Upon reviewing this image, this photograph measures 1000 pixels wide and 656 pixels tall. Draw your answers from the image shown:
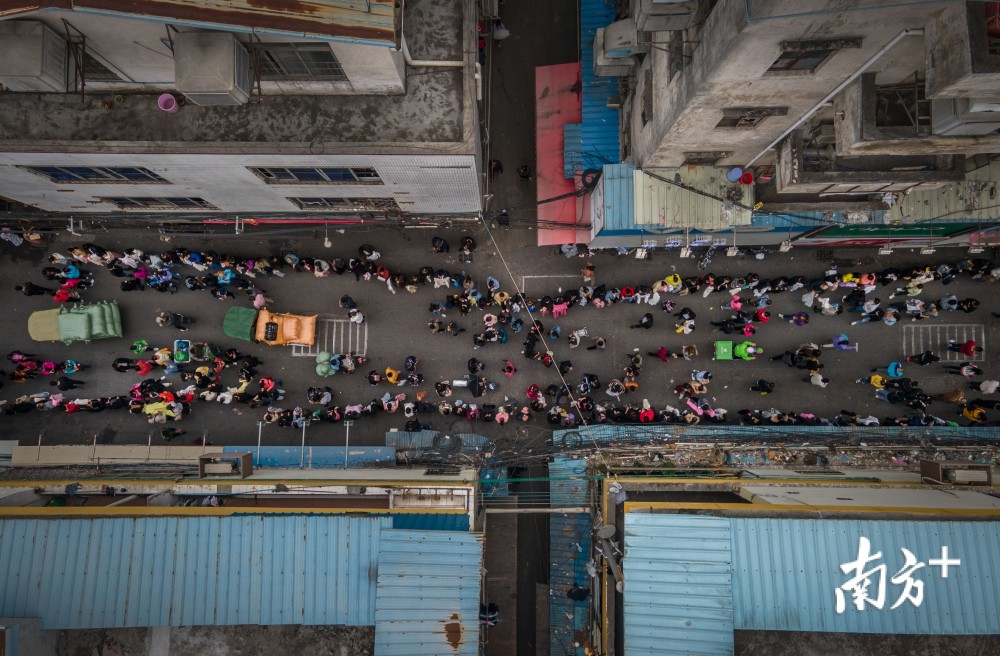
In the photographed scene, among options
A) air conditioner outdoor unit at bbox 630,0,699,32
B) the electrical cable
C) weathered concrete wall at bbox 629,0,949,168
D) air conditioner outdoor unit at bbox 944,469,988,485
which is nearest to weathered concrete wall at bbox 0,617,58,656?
the electrical cable

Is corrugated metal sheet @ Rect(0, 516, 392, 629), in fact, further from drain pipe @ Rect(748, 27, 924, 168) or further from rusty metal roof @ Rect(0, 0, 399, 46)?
drain pipe @ Rect(748, 27, 924, 168)

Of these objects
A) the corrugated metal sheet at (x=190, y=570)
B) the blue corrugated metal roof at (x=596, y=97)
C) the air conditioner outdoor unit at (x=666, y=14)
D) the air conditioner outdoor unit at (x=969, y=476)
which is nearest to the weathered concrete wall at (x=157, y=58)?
the air conditioner outdoor unit at (x=666, y=14)

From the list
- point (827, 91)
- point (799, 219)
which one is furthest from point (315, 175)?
point (799, 219)

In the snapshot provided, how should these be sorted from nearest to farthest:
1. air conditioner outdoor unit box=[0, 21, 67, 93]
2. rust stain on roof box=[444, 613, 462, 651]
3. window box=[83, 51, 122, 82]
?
air conditioner outdoor unit box=[0, 21, 67, 93]
window box=[83, 51, 122, 82]
rust stain on roof box=[444, 613, 462, 651]

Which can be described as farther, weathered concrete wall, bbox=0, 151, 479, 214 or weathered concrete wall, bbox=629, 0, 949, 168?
weathered concrete wall, bbox=0, 151, 479, 214

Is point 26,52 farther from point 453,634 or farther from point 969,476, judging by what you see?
point 969,476

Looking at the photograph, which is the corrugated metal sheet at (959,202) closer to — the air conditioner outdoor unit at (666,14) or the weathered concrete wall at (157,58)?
the air conditioner outdoor unit at (666,14)
